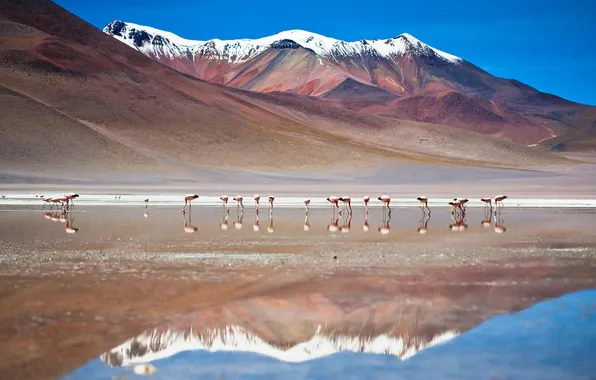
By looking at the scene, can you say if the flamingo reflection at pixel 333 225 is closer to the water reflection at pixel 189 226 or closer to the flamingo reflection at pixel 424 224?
the flamingo reflection at pixel 424 224

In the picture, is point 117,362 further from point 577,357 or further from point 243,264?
point 243,264

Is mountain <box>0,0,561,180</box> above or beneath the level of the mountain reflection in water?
above

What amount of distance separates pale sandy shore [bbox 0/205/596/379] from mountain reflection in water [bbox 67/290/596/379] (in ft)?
1.15

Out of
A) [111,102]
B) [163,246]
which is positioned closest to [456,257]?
[163,246]

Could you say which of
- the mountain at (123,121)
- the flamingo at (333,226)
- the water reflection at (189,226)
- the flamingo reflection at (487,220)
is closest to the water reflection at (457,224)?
the flamingo reflection at (487,220)

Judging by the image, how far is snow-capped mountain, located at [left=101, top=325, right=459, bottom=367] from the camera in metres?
8.05

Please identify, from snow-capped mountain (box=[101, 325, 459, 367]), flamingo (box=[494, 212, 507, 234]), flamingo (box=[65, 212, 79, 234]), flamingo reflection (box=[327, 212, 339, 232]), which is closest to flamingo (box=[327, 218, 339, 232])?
flamingo reflection (box=[327, 212, 339, 232])

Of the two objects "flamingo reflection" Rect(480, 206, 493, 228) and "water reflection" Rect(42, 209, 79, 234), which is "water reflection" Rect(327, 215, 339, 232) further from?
"water reflection" Rect(42, 209, 79, 234)

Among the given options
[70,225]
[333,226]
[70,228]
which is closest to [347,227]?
[333,226]

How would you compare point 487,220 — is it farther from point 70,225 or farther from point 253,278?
point 253,278

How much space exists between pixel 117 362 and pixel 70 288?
434 cm

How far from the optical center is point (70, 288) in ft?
38.8

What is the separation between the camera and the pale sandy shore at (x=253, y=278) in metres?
9.28

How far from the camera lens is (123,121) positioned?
241 feet
